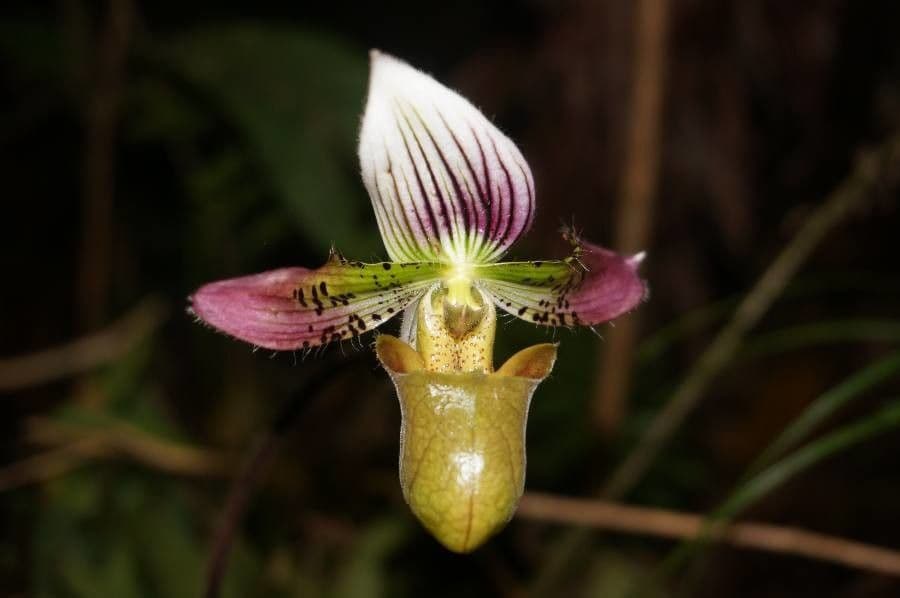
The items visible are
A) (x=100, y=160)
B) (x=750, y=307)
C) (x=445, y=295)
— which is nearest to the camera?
(x=445, y=295)

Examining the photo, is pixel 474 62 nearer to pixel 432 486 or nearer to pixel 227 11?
pixel 227 11

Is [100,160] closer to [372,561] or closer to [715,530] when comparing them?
[372,561]

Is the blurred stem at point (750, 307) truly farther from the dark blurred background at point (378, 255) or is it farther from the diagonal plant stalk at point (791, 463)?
the diagonal plant stalk at point (791, 463)

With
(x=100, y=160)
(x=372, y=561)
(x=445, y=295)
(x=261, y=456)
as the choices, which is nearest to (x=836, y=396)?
(x=445, y=295)

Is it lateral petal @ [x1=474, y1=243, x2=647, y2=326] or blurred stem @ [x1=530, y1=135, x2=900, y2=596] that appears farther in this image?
blurred stem @ [x1=530, y1=135, x2=900, y2=596]

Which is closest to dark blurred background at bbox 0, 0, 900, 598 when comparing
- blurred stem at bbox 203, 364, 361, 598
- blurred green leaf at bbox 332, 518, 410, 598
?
blurred green leaf at bbox 332, 518, 410, 598

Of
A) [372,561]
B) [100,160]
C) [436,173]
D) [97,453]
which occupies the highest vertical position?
[100,160]

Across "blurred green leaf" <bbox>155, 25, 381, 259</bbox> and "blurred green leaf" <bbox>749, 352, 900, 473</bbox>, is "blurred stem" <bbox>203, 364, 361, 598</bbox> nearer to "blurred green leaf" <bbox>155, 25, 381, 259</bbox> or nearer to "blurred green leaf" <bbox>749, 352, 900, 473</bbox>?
"blurred green leaf" <bbox>749, 352, 900, 473</bbox>
